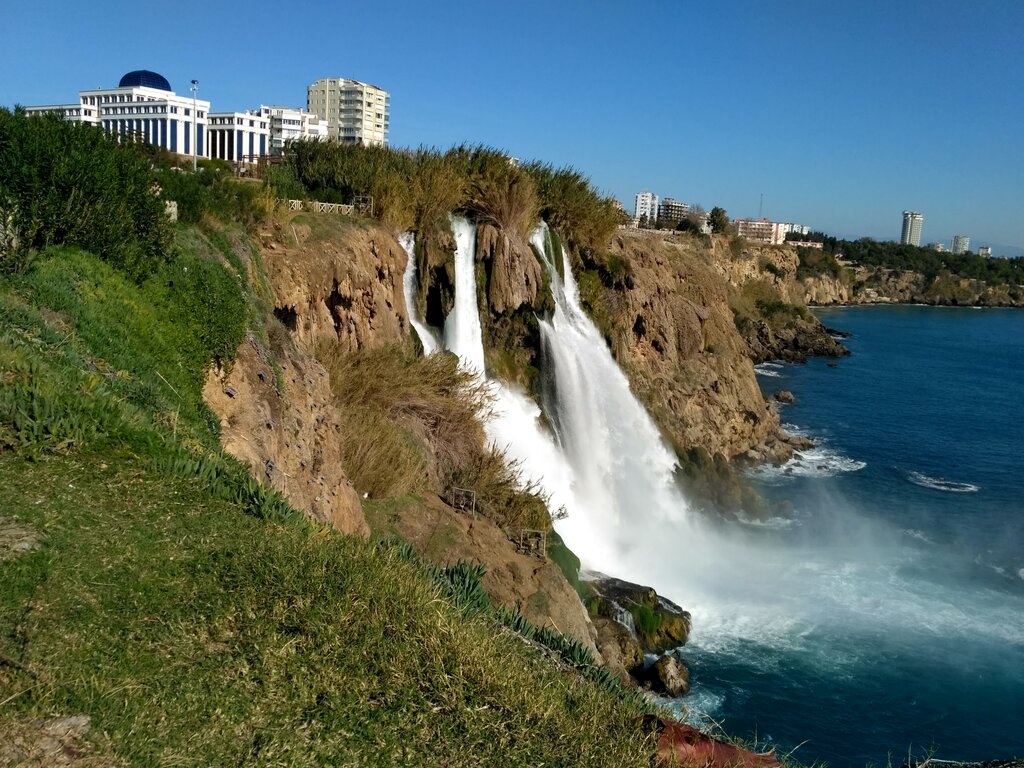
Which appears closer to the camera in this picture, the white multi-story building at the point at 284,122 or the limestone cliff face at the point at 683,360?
the limestone cliff face at the point at 683,360

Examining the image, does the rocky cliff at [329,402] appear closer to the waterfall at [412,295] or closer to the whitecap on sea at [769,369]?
the waterfall at [412,295]

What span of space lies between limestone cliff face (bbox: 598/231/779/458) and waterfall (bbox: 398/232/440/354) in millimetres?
7974

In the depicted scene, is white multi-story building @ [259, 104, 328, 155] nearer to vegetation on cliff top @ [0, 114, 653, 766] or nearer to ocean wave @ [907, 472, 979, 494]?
ocean wave @ [907, 472, 979, 494]

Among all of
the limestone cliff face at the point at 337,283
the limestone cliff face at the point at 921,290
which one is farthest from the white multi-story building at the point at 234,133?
the limestone cliff face at the point at 921,290

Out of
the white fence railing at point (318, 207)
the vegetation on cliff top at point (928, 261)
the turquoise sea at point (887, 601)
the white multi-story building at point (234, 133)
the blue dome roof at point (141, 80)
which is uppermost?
the blue dome roof at point (141, 80)

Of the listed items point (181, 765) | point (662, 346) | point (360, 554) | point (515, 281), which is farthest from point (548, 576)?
point (662, 346)

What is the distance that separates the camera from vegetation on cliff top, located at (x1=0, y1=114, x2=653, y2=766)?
3988mm

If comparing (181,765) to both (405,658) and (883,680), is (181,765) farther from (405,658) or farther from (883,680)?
(883,680)

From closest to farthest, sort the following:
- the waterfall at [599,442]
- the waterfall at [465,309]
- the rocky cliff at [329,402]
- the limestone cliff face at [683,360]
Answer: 1. the rocky cliff at [329,402]
2. the waterfall at [599,442]
3. the waterfall at [465,309]
4. the limestone cliff face at [683,360]

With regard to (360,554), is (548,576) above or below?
below

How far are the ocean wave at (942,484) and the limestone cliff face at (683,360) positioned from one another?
5.10m

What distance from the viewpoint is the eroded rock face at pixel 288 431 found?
9094mm

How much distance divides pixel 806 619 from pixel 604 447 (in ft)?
23.0

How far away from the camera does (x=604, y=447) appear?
22.3 meters
